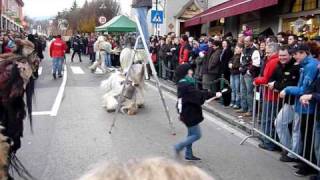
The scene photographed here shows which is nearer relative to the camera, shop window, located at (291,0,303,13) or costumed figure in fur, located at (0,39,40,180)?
costumed figure in fur, located at (0,39,40,180)

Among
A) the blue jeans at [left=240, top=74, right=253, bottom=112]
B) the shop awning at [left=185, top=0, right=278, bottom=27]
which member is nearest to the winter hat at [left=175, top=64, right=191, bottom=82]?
the blue jeans at [left=240, top=74, right=253, bottom=112]

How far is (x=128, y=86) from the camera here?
12.0m

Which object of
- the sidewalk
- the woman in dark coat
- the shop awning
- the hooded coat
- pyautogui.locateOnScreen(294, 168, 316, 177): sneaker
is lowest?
the sidewalk

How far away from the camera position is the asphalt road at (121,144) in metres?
6.92

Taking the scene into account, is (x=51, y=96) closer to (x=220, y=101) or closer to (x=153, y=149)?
(x=220, y=101)

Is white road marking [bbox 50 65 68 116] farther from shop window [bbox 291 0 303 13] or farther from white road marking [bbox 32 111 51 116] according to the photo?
shop window [bbox 291 0 303 13]

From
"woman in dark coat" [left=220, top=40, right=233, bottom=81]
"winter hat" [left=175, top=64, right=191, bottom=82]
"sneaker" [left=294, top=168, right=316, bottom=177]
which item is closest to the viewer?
"sneaker" [left=294, top=168, right=316, bottom=177]

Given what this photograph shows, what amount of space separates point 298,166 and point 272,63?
208 centimetres

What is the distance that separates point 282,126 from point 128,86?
16.9ft

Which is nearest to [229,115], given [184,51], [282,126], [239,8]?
[282,126]

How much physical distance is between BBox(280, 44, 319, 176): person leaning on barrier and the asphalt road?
29cm

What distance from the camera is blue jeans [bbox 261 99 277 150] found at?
8.28 m

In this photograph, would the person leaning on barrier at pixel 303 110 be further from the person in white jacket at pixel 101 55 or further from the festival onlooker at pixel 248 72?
the person in white jacket at pixel 101 55

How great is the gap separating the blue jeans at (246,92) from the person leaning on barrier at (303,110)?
3.62 m
